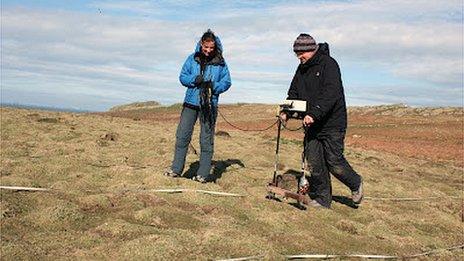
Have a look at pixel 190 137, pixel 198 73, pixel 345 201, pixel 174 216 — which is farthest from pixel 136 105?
pixel 174 216

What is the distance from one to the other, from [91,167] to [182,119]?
2.54 meters

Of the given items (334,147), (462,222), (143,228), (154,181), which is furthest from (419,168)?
(143,228)

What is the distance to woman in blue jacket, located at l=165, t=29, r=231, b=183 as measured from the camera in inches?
408

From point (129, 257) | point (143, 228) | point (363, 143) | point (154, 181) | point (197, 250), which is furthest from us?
point (363, 143)

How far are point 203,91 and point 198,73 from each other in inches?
16.0

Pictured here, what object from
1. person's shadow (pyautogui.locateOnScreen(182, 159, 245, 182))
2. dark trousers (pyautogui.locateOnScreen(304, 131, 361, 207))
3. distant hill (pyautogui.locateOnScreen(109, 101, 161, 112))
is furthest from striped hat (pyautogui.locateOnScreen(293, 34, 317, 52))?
distant hill (pyautogui.locateOnScreen(109, 101, 161, 112))

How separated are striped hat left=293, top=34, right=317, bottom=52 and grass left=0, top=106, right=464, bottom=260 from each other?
305 cm

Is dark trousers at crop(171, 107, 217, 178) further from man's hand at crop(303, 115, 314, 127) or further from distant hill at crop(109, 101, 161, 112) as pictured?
distant hill at crop(109, 101, 161, 112)

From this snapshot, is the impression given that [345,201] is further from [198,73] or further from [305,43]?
[198,73]

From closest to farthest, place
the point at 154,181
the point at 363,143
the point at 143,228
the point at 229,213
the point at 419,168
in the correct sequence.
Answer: the point at 143,228, the point at 229,213, the point at 154,181, the point at 419,168, the point at 363,143

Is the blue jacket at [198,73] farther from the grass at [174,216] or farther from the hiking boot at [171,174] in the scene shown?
the grass at [174,216]

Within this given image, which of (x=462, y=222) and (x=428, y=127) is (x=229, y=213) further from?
(x=428, y=127)

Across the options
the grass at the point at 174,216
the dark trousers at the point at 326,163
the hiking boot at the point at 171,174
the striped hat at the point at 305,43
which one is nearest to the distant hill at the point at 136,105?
the grass at the point at 174,216

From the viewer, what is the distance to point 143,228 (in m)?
7.53
